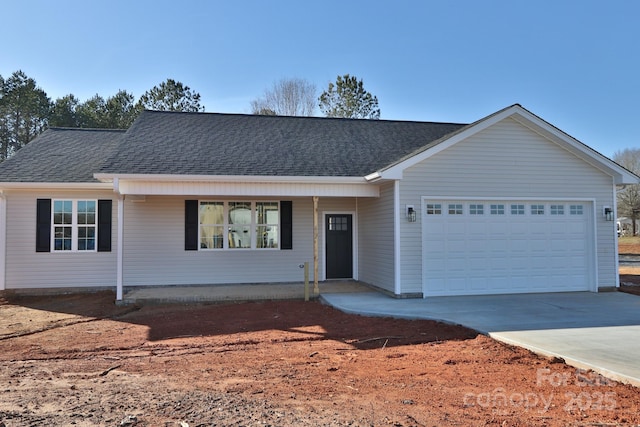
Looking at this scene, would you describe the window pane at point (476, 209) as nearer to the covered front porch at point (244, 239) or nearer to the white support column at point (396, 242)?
the white support column at point (396, 242)

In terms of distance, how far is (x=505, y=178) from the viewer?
408 inches

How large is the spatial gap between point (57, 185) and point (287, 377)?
9.01m

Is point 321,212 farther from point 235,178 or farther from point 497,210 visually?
point 497,210

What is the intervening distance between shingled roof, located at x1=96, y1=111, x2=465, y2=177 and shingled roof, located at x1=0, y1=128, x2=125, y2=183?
4.12ft

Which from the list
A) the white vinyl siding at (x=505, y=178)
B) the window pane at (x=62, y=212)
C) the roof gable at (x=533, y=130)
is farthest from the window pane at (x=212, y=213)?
the white vinyl siding at (x=505, y=178)

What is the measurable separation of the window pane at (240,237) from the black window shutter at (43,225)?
15.1 feet

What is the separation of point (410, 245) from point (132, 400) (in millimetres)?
6964

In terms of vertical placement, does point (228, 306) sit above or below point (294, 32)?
below

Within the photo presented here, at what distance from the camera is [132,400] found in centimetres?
414

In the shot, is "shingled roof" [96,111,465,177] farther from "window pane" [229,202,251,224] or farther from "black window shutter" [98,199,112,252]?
"black window shutter" [98,199,112,252]

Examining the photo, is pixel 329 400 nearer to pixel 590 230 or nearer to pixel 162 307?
pixel 162 307

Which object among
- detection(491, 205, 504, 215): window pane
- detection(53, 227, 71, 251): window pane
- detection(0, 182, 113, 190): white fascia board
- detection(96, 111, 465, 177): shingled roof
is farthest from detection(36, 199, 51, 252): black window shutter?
detection(491, 205, 504, 215): window pane

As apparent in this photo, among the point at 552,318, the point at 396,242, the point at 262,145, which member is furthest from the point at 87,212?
the point at 552,318

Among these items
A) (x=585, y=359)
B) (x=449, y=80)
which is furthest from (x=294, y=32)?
(x=585, y=359)
